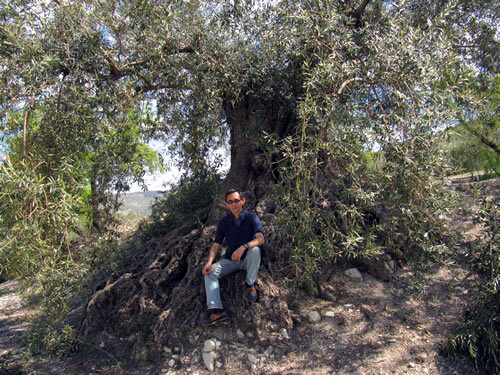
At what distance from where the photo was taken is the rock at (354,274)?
5.64 m

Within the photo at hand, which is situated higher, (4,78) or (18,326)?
(4,78)

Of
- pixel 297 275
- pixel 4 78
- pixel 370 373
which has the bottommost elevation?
pixel 370 373

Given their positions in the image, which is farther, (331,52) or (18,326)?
(18,326)

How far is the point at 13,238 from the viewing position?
3877 millimetres

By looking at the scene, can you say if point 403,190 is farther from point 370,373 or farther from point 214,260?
point 214,260

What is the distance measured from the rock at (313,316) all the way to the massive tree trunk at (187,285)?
0.28 meters

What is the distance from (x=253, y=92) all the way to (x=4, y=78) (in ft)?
10.4

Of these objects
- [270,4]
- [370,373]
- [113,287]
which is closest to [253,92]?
[270,4]

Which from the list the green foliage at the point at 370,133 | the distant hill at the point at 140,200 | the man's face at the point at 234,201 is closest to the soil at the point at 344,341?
the green foliage at the point at 370,133

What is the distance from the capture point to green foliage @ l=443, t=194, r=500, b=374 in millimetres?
4082

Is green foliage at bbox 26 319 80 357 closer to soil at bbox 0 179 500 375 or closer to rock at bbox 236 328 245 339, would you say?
soil at bbox 0 179 500 375

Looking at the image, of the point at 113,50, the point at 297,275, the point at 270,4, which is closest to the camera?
the point at 297,275

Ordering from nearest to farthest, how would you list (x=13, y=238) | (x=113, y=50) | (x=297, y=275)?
(x=13, y=238)
(x=297, y=275)
(x=113, y=50)

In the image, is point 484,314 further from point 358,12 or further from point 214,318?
point 358,12
